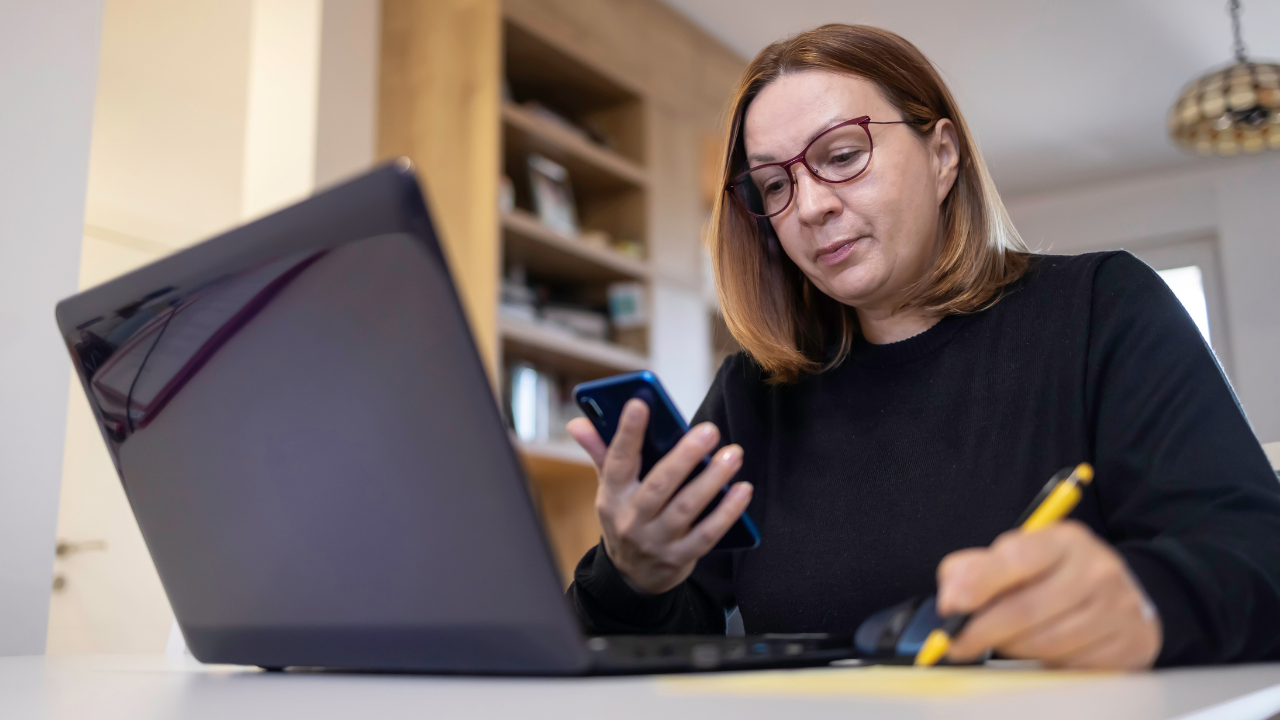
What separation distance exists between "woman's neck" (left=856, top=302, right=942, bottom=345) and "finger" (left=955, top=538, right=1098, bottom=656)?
0.61 meters

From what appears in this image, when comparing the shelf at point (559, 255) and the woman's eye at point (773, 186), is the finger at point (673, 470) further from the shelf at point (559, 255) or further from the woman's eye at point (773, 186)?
the shelf at point (559, 255)

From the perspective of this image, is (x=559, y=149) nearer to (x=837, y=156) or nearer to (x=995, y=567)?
(x=837, y=156)

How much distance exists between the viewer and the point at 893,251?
3.19ft

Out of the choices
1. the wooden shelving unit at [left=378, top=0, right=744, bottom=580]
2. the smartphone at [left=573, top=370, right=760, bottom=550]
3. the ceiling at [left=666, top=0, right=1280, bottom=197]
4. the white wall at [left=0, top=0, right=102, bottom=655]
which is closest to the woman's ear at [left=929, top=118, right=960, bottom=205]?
the smartphone at [left=573, top=370, right=760, bottom=550]

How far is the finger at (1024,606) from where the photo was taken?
410 mm

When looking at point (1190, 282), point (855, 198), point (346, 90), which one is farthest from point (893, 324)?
point (1190, 282)

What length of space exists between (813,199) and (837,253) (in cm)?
6

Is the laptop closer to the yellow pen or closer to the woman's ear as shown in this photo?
the yellow pen

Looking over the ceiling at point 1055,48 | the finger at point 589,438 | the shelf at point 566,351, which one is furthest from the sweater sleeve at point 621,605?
the ceiling at point 1055,48

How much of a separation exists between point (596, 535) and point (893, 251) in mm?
2209

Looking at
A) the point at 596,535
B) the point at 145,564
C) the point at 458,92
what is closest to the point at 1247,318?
the point at 596,535

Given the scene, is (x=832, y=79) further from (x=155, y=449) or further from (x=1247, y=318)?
(x=1247, y=318)

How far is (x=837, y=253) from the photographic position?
3.23 ft

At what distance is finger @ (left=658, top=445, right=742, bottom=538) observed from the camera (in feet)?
1.94
